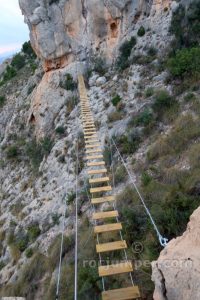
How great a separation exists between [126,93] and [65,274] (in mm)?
11018

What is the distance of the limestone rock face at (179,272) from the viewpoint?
12.5 feet

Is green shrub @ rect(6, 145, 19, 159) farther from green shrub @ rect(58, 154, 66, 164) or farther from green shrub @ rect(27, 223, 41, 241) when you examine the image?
green shrub @ rect(27, 223, 41, 241)

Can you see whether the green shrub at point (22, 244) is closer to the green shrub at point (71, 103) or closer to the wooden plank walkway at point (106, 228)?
the wooden plank walkway at point (106, 228)

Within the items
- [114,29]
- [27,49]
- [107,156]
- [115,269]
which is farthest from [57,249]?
[27,49]

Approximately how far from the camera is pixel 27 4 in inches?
894

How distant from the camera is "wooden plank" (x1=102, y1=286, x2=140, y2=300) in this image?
5387mm

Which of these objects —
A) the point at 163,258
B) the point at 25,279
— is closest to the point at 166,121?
the point at 25,279

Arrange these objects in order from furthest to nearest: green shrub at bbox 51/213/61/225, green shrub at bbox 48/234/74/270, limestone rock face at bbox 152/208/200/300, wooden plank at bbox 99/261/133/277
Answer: green shrub at bbox 51/213/61/225, green shrub at bbox 48/234/74/270, wooden plank at bbox 99/261/133/277, limestone rock face at bbox 152/208/200/300

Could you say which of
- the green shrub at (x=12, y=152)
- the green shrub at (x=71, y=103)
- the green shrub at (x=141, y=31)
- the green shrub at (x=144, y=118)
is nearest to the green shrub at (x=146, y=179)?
the green shrub at (x=144, y=118)

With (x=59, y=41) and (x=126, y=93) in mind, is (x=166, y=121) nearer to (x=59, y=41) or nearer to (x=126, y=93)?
(x=126, y=93)

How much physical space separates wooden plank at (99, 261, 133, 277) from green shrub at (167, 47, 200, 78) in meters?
9.96

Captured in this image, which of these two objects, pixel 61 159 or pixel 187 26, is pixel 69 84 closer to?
pixel 61 159

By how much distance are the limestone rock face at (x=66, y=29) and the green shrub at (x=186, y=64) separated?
686cm

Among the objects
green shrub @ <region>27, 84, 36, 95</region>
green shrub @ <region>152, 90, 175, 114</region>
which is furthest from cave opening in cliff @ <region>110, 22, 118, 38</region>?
green shrub @ <region>152, 90, 175, 114</region>
